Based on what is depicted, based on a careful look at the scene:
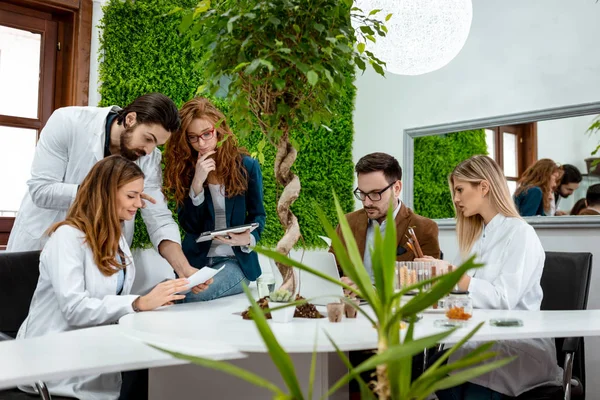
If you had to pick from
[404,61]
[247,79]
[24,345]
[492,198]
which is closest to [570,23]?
[404,61]

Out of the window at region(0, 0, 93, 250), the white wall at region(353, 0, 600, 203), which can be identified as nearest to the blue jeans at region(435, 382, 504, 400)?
the white wall at region(353, 0, 600, 203)

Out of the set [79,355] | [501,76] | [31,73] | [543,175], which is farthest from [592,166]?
[31,73]

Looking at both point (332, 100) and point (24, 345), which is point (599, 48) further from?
point (24, 345)

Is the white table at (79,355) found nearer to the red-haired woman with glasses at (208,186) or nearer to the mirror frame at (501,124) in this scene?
the red-haired woman with glasses at (208,186)

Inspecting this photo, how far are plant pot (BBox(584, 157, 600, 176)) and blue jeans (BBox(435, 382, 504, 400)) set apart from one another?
1957 millimetres

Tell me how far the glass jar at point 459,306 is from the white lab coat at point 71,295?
3.45 ft

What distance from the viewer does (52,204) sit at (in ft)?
8.52

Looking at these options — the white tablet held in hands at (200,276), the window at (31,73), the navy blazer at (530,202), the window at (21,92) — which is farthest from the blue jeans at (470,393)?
the window at (21,92)

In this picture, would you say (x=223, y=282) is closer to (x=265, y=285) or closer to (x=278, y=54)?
(x=265, y=285)

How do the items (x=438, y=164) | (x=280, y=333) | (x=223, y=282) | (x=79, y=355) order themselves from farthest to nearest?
(x=438, y=164), (x=223, y=282), (x=280, y=333), (x=79, y=355)

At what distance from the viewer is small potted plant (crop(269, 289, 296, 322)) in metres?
1.81

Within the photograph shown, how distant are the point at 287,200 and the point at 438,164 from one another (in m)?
2.52

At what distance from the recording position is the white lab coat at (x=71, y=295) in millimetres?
1936

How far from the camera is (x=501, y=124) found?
3.92 metres
